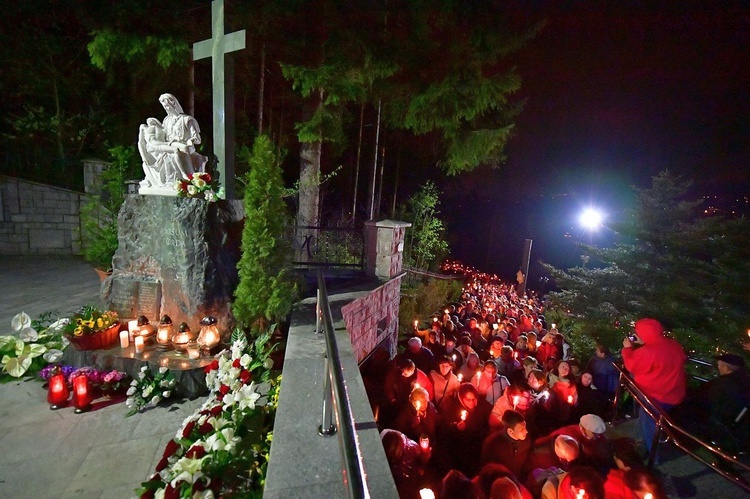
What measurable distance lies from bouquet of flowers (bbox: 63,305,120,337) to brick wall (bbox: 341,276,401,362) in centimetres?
270

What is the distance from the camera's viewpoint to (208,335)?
4.04 metres

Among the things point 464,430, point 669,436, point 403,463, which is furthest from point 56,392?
point 669,436

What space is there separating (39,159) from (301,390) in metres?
12.2

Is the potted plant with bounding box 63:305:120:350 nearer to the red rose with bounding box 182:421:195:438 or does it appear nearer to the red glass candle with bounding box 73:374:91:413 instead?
the red glass candle with bounding box 73:374:91:413

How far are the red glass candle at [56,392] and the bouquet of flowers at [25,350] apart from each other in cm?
72

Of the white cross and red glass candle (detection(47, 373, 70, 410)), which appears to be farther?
the white cross

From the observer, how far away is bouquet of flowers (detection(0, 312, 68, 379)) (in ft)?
12.8

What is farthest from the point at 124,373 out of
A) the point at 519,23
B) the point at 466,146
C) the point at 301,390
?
Result: the point at 519,23

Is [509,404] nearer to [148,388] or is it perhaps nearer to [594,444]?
[594,444]

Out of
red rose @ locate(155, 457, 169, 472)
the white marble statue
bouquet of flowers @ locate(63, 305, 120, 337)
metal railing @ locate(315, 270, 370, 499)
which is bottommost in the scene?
red rose @ locate(155, 457, 169, 472)

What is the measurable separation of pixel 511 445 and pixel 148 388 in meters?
3.46

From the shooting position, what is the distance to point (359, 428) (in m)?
2.17

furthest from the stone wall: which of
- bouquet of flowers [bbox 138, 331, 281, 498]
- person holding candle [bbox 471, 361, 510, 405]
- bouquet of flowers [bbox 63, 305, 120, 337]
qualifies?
person holding candle [bbox 471, 361, 510, 405]

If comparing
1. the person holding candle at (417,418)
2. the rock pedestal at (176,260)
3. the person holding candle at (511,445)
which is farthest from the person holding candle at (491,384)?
the rock pedestal at (176,260)
